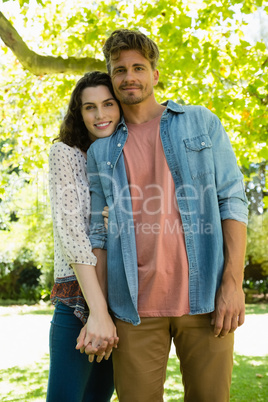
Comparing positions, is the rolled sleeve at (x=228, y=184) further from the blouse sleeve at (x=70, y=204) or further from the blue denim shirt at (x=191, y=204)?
the blouse sleeve at (x=70, y=204)

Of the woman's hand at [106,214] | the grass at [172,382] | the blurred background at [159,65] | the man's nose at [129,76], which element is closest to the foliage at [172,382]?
the grass at [172,382]

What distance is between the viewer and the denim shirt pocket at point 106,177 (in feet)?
7.72

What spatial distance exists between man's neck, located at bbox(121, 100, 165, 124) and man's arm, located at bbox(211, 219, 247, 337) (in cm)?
73

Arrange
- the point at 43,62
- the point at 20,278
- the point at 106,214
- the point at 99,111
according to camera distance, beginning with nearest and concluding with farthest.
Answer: the point at 106,214, the point at 99,111, the point at 43,62, the point at 20,278

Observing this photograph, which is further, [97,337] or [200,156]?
[200,156]

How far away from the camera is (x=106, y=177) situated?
93.5 inches

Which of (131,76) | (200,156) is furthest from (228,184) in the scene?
(131,76)

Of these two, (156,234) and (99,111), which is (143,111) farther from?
(156,234)

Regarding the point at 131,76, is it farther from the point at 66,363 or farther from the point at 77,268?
the point at 66,363

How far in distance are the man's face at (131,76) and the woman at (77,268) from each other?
20cm

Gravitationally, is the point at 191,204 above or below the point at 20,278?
above

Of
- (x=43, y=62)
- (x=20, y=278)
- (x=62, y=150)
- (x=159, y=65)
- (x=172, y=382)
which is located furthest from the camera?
(x=20, y=278)

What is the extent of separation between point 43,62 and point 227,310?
166 inches

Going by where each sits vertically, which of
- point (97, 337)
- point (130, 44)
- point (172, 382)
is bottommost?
point (172, 382)
